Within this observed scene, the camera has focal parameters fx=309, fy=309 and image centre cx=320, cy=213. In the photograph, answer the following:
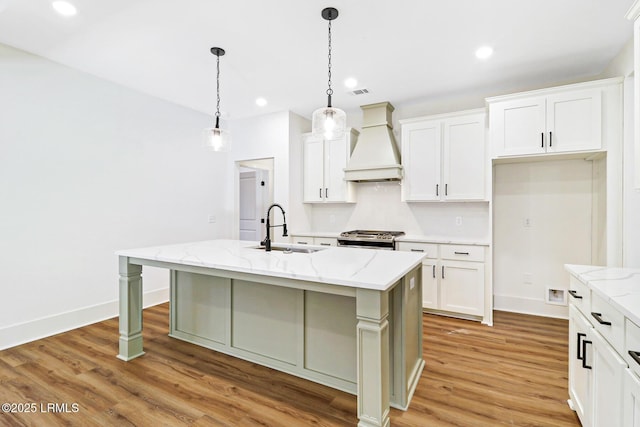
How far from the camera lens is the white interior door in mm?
6430

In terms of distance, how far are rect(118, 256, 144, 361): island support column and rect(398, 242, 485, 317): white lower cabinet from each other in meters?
2.93

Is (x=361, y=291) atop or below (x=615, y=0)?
below

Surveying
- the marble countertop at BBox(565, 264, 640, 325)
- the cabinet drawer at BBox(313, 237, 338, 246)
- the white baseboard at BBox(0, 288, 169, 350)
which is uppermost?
the marble countertop at BBox(565, 264, 640, 325)

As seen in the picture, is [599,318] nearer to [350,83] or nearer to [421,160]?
[421,160]

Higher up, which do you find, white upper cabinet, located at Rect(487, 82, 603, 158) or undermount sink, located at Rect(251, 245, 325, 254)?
white upper cabinet, located at Rect(487, 82, 603, 158)

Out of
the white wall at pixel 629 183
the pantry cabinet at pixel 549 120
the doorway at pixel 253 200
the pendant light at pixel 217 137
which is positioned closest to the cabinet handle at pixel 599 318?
the white wall at pixel 629 183

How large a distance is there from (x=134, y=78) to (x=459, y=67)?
3620mm

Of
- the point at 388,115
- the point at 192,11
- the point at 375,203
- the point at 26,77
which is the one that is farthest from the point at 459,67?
the point at 26,77

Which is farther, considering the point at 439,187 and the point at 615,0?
the point at 439,187

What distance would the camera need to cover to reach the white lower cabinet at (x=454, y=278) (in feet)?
11.5

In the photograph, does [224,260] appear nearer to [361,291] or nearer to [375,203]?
[361,291]

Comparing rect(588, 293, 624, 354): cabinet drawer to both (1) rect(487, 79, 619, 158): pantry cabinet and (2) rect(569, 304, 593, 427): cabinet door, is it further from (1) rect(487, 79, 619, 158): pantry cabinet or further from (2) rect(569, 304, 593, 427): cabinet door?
(1) rect(487, 79, 619, 158): pantry cabinet

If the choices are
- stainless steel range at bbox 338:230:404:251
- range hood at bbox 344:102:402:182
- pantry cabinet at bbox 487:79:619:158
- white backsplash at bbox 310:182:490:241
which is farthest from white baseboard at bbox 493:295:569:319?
range hood at bbox 344:102:402:182

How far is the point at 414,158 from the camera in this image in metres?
4.06
